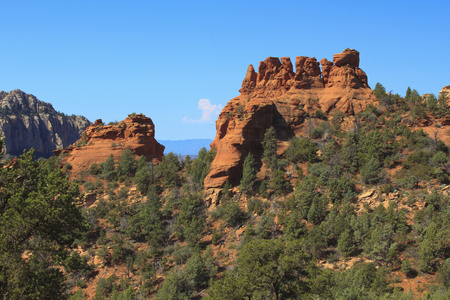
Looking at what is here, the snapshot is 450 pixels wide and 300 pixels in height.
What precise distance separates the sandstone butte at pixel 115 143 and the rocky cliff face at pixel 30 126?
106m

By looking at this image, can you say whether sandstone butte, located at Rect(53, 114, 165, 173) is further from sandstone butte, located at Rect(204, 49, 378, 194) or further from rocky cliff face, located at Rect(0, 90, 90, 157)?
rocky cliff face, located at Rect(0, 90, 90, 157)

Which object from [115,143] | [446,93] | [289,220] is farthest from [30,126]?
[446,93]

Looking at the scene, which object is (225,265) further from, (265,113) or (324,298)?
(265,113)

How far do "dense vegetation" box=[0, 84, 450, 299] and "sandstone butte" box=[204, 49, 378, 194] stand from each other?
2.40 meters

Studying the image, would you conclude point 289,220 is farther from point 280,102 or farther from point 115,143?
point 115,143

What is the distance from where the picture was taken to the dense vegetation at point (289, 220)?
2704 cm

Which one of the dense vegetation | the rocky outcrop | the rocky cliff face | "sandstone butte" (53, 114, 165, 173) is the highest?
the rocky cliff face

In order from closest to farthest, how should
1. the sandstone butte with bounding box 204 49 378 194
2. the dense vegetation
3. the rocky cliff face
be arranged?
the dense vegetation
the sandstone butte with bounding box 204 49 378 194
the rocky cliff face

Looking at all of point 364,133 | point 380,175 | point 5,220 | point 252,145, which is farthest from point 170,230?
point 5,220

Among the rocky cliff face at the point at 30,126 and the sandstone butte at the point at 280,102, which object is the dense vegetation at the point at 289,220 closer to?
the sandstone butte at the point at 280,102

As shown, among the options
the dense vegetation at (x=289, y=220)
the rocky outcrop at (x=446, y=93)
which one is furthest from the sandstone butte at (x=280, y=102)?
the rocky outcrop at (x=446, y=93)

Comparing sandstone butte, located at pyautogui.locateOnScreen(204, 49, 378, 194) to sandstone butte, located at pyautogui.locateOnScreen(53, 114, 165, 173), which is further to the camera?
sandstone butte, located at pyautogui.locateOnScreen(53, 114, 165, 173)

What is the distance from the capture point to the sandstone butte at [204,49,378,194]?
5831cm

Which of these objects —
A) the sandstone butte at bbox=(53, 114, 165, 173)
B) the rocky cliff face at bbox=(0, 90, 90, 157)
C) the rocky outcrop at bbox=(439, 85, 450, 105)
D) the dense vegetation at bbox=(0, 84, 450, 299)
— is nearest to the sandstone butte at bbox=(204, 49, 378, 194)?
the dense vegetation at bbox=(0, 84, 450, 299)
